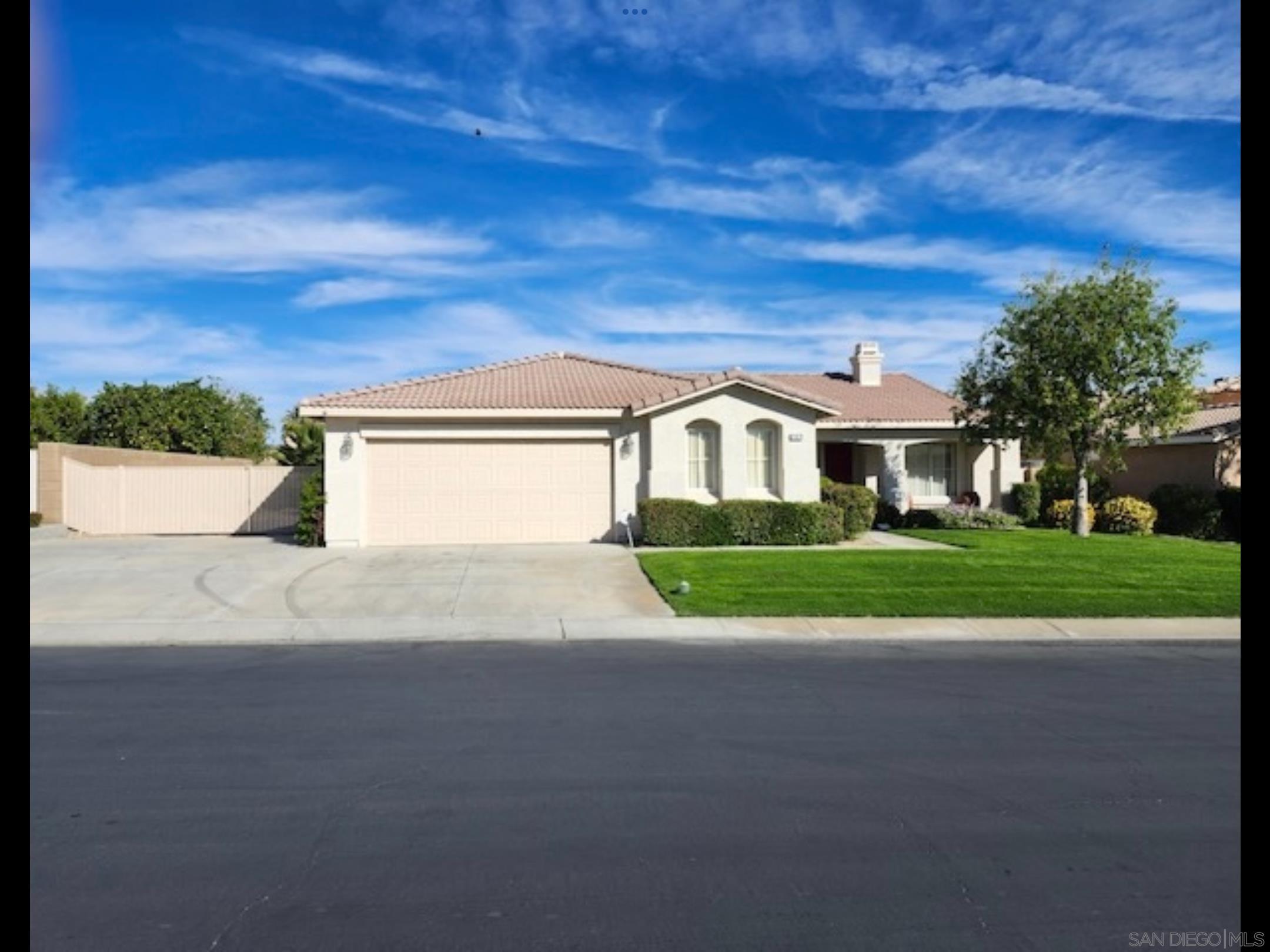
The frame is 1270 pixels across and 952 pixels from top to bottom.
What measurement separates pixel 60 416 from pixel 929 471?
3079cm

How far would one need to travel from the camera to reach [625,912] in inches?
154

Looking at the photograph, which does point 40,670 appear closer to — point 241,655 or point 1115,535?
point 241,655

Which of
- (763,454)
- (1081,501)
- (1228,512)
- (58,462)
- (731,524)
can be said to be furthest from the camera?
(58,462)

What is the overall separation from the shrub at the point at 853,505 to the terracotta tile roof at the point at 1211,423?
7271 mm

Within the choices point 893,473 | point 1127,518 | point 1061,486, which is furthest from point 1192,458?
point 893,473

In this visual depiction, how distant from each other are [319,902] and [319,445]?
21551 millimetres

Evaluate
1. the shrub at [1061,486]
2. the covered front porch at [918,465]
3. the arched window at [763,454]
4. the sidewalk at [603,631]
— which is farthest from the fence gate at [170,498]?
the shrub at [1061,486]

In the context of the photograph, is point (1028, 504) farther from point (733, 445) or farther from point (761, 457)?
point (733, 445)

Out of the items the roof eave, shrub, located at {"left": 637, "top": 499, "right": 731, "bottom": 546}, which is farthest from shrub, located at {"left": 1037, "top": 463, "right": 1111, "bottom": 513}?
shrub, located at {"left": 637, "top": 499, "right": 731, "bottom": 546}

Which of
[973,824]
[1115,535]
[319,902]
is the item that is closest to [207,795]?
[319,902]

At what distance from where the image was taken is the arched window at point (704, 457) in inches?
800

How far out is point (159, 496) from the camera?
2311cm

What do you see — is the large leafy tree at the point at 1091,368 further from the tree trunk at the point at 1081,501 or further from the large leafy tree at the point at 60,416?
the large leafy tree at the point at 60,416

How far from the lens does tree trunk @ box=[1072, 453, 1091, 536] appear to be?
21.2 m
